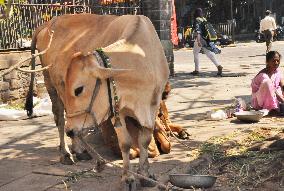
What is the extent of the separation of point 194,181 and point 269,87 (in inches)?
150

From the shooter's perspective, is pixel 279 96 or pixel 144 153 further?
pixel 279 96

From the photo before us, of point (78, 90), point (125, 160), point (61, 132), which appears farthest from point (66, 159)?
point (78, 90)

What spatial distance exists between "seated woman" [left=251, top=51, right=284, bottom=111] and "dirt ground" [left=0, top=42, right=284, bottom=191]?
27 cm

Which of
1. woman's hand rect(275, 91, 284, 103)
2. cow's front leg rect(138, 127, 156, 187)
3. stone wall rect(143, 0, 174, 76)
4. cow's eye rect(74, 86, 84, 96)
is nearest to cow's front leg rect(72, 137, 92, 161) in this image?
cow's front leg rect(138, 127, 156, 187)

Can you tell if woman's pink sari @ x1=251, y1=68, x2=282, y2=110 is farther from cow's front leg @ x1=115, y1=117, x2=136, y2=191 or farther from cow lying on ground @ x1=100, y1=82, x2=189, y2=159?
cow's front leg @ x1=115, y1=117, x2=136, y2=191

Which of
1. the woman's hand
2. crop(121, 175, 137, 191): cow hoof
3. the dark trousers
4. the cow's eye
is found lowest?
crop(121, 175, 137, 191): cow hoof

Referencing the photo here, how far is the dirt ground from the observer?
4.84 meters

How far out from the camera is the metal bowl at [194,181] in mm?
4277

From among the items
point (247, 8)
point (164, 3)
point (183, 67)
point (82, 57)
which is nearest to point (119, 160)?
point (82, 57)

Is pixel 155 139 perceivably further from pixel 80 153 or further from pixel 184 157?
pixel 80 153

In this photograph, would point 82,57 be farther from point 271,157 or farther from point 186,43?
point 186,43

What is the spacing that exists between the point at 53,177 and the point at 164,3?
884cm

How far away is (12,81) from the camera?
1007 cm

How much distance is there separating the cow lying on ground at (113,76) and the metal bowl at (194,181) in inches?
19.5
